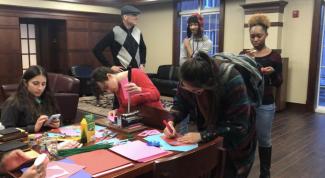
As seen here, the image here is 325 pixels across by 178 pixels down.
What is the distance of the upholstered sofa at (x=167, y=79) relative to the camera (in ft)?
22.5

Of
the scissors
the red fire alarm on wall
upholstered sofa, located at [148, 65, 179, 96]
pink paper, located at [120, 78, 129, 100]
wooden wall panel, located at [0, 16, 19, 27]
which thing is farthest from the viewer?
upholstered sofa, located at [148, 65, 179, 96]

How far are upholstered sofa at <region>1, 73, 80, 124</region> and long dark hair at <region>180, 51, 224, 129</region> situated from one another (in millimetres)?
3072

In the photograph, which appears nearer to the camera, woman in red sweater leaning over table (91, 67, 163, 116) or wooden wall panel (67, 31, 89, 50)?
woman in red sweater leaning over table (91, 67, 163, 116)

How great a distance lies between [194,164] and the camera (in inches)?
48.0

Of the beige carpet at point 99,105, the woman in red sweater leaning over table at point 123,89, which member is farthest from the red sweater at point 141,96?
the beige carpet at point 99,105

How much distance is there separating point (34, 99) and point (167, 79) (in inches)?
198

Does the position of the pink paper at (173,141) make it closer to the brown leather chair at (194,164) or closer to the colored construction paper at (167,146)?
the colored construction paper at (167,146)

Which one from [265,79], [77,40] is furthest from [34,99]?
[77,40]

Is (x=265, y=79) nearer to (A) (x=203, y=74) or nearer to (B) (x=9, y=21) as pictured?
(A) (x=203, y=74)

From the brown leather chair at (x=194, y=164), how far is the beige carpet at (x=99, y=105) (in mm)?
3902

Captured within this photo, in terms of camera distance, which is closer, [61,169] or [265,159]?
[61,169]

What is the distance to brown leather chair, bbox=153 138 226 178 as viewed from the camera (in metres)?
1.12

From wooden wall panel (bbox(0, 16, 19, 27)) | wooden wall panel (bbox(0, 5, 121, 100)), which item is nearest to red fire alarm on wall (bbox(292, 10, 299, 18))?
wooden wall panel (bbox(0, 5, 121, 100))

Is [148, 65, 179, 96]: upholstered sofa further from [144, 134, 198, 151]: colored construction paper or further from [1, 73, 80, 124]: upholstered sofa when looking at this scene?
[144, 134, 198, 151]: colored construction paper
